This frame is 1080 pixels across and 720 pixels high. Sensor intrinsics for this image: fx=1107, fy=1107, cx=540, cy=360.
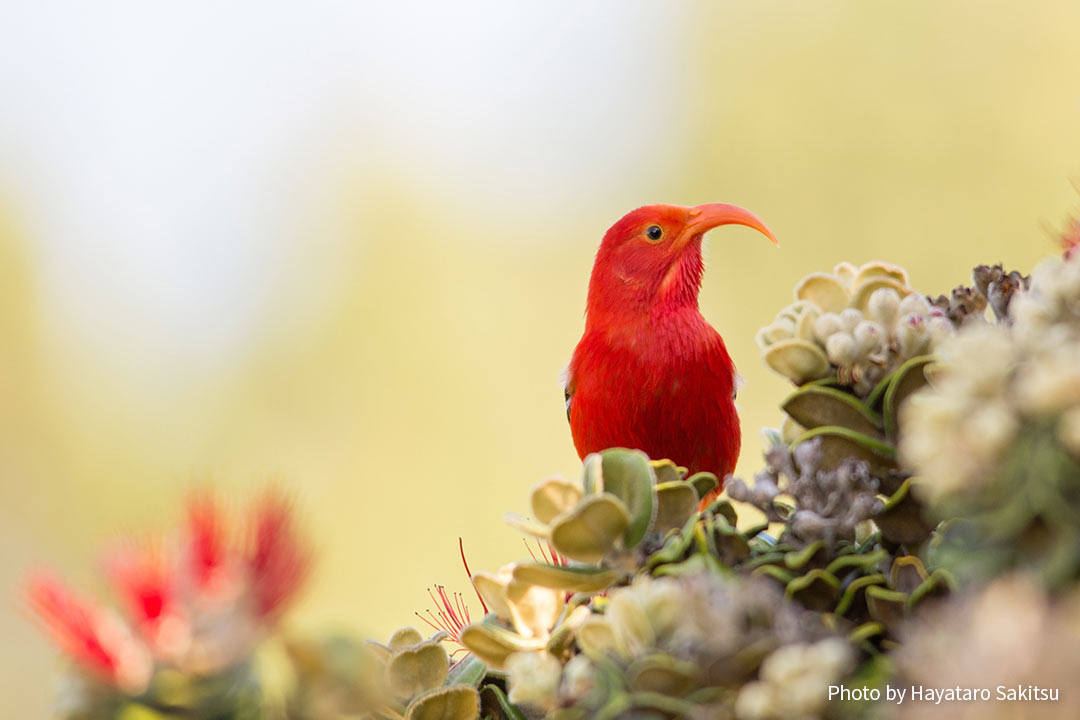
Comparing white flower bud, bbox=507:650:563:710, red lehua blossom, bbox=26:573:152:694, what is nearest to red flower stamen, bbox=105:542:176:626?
red lehua blossom, bbox=26:573:152:694

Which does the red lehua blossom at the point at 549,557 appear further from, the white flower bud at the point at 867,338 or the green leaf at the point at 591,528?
the white flower bud at the point at 867,338

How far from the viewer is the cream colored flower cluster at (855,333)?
3.93ft

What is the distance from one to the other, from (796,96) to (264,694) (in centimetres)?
773

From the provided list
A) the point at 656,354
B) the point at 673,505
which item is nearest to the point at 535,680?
the point at 673,505

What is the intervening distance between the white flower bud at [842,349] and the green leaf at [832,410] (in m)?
0.03

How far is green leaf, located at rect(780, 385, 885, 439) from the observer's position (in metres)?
1.19

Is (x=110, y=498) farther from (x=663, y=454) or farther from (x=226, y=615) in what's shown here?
(x=226, y=615)

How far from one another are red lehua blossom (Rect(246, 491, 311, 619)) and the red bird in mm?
1549

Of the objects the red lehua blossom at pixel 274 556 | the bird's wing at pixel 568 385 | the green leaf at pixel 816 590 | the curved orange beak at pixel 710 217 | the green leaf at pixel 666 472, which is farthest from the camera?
the bird's wing at pixel 568 385

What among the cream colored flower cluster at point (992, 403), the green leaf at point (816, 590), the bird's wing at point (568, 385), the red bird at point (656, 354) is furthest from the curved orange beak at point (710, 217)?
the cream colored flower cluster at point (992, 403)

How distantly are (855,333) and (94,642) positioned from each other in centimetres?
81

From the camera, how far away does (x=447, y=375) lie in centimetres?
769

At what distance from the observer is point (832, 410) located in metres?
1.20

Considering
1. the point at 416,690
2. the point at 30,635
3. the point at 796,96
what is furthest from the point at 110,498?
the point at 416,690
